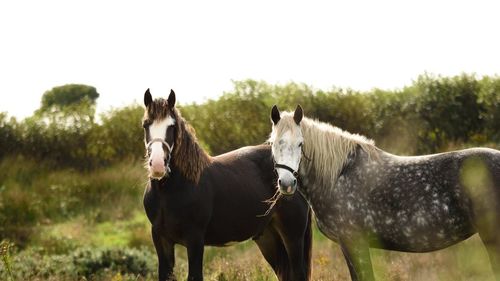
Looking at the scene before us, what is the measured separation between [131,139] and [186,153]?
1352cm

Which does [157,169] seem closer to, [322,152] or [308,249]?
[322,152]

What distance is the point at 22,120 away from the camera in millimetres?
21281

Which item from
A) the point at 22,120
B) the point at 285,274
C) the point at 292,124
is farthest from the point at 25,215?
the point at 292,124

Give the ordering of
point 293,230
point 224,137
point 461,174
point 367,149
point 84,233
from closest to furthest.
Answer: point 461,174 → point 367,149 → point 293,230 → point 84,233 → point 224,137

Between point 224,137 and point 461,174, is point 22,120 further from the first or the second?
point 461,174

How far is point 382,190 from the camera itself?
22.2 ft

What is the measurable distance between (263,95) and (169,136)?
11911mm

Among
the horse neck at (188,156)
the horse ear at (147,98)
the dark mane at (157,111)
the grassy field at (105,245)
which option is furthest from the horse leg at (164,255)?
the grassy field at (105,245)

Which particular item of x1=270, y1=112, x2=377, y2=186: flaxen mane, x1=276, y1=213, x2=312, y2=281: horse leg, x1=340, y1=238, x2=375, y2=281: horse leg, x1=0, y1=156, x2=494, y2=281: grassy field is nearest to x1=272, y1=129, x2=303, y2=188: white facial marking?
x1=270, y1=112, x2=377, y2=186: flaxen mane

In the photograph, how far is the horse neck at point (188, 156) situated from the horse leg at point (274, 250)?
58.4 inches

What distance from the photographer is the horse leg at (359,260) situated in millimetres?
6730

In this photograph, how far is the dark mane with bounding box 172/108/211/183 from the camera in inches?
288

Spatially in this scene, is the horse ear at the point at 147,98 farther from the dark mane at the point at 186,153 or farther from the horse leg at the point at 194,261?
the horse leg at the point at 194,261

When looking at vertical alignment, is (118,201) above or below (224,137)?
below
